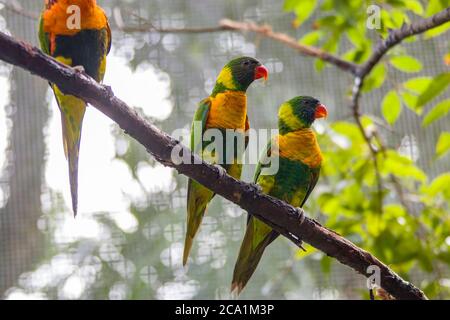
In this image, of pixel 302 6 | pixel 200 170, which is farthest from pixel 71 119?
pixel 302 6

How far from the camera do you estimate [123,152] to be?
240cm

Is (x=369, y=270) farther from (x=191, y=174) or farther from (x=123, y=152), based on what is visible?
(x=123, y=152)

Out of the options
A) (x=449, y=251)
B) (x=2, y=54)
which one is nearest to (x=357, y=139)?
(x=449, y=251)

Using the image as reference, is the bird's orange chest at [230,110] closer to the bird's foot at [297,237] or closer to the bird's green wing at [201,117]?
the bird's green wing at [201,117]

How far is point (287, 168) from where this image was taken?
1.53 metres

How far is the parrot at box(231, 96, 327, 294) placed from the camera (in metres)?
1.38

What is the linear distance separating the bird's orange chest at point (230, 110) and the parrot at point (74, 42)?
326 mm

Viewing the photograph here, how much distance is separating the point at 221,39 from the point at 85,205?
105cm

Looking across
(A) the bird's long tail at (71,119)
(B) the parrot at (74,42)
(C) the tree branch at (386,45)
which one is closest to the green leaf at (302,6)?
(C) the tree branch at (386,45)

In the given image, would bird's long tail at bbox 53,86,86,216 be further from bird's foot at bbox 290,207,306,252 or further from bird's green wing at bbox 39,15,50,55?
→ bird's foot at bbox 290,207,306,252

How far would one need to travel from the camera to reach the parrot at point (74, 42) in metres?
1.33

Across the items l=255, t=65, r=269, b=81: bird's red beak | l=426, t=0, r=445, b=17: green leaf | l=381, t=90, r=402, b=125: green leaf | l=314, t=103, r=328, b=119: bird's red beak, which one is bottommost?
l=314, t=103, r=328, b=119: bird's red beak

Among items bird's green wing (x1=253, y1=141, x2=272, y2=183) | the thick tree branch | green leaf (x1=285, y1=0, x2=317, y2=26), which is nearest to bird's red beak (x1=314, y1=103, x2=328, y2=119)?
bird's green wing (x1=253, y1=141, x2=272, y2=183)

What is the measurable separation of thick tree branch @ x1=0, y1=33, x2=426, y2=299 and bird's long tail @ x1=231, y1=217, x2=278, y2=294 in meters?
0.17
